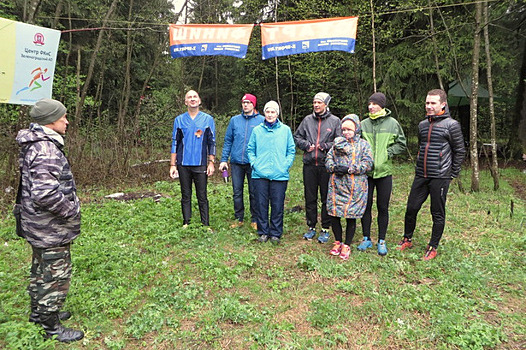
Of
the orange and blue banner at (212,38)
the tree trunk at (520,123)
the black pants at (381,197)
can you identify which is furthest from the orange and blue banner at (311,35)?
the tree trunk at (520,123)

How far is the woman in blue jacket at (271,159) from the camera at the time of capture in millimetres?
4359

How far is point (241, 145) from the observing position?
499 cm

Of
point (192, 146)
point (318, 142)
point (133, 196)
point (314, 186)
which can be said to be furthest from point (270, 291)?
point (133, 196)

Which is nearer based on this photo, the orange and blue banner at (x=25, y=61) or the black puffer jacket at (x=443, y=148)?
the black puffer jacket at (x=443, y=148)

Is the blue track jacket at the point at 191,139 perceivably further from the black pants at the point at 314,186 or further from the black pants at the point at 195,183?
the black pants at the point at 314,186

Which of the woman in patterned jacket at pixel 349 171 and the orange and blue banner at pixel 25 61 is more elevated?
the orange and blue banner at pixel 25 61

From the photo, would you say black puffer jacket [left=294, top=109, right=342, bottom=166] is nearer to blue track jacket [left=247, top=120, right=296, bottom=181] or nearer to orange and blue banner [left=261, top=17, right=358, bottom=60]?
blue track jacket [left=247, top=120, right=296, bottom=181]

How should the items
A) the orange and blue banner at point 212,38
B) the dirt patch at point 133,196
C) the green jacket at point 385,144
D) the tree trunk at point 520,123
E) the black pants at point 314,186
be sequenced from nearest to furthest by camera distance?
the green jacket at point 385,144 → the black pants at point 314,186 → the orange and blue banner at point 212,38 → the dirt patch at point 133,196 → the tree trunk at point 520,123

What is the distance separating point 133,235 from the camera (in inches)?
188

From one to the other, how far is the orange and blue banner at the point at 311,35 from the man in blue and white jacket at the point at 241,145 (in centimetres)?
158

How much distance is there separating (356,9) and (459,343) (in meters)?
10.1

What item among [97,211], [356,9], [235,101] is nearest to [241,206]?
[97,211]

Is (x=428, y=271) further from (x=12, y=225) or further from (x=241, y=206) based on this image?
(x=12, y=225)

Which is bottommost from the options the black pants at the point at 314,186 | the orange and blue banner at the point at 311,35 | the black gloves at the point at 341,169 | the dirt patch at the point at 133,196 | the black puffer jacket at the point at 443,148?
the dirt patch at the point at 133,196
